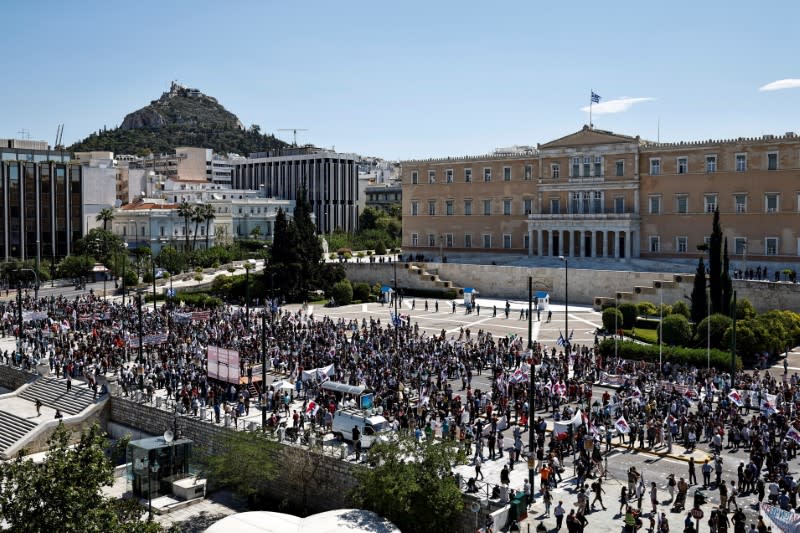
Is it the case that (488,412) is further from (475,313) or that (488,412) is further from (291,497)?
(475,313)

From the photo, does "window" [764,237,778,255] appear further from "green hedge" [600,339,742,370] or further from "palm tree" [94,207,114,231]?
"palm tree" [94,207,114,231]

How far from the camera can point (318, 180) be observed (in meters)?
143

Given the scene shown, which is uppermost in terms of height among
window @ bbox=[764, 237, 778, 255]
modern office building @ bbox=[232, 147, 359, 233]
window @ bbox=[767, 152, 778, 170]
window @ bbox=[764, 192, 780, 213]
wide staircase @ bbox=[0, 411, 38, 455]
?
modern office building @ bbox=[232, 147, 359, 233]

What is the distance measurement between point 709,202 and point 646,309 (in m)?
16.3

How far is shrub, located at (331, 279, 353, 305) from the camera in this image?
62969mm

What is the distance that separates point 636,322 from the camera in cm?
5066

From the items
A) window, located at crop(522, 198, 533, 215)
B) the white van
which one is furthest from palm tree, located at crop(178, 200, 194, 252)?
the white van

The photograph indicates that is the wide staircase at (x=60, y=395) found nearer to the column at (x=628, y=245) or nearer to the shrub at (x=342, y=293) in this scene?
the shrub at (x=342, y=293)

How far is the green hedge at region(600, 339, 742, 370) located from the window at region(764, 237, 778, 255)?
1005 inches

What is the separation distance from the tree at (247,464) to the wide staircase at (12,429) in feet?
40.6

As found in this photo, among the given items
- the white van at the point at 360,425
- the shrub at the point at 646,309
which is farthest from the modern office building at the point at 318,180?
the white van at the point at 360,425

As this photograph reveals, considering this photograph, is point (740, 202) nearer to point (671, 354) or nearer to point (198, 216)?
point (671, 354)

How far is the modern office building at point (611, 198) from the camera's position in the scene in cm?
6097

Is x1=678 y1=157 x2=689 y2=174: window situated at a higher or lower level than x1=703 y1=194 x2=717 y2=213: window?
higher
